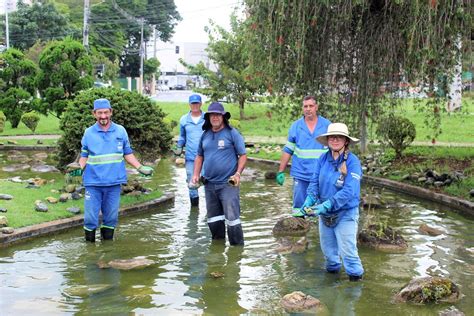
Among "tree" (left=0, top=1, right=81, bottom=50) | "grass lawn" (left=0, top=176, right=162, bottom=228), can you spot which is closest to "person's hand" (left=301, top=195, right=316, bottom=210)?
"grass lawn" (left=0, top=176, right=162, bottom=228)

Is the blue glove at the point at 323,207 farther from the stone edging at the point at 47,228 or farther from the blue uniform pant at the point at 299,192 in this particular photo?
the stone edging at the point at 47,228

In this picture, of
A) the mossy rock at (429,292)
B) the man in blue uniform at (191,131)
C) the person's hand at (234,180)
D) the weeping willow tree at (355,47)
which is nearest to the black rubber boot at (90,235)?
the person's hand at (234,180)

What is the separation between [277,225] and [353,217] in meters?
2.91

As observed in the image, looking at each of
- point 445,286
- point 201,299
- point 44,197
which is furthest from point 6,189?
point 445,286

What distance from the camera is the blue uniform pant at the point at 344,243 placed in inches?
246

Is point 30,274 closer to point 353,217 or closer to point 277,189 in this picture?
point 353,217

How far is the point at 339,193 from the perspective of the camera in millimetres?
6074

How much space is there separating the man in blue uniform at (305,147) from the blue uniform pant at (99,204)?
213 cm

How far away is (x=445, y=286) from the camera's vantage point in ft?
19.9

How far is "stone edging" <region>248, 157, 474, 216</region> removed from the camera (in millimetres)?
10775

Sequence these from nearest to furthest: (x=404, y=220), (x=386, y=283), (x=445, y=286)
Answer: (x=445, y=286) → (x=386, y=283) → (x=404, y=220)

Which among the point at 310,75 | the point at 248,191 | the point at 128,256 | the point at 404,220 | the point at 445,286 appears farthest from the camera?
the point at 248,191

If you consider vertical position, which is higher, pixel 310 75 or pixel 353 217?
pixel 310 75

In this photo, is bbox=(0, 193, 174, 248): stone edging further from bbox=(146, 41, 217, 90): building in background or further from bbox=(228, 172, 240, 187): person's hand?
bbox=(146, 41, 217, 90): building in background
